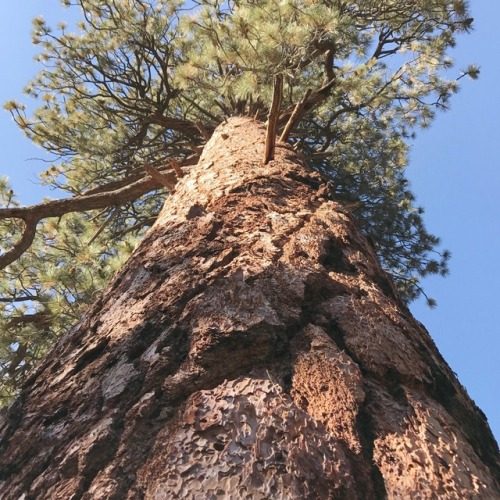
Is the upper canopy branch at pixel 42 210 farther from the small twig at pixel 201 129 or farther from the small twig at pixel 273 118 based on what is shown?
the small twig at pixel 273 118

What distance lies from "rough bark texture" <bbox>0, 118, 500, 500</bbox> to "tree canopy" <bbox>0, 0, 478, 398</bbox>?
1.96 m

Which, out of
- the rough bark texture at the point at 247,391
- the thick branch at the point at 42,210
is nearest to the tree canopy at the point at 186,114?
the thick branch at the point at 42,210

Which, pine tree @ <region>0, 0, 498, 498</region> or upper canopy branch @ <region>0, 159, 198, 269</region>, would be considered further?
upper canopy branch @ <region>0, 159, 198, 269</region>

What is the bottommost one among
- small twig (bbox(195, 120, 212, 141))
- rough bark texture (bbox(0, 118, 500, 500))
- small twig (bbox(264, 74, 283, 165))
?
rough bark texture (bbox(0, 118, 500, 500))

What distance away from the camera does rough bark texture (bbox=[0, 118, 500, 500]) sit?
2.96ft

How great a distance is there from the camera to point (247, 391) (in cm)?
104

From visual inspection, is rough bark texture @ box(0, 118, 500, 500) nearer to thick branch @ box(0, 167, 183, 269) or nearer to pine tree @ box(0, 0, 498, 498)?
pine tree @ box(0, 0, 498, 498)

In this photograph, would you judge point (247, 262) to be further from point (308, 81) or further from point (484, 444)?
point (308, 81)

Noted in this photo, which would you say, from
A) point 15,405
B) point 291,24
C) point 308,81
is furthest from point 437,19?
point 15,405

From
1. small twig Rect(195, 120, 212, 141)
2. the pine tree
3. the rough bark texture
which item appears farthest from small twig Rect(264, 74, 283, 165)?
small twig Rect(195, 120, 212, 141)

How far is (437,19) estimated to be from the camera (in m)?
4.63

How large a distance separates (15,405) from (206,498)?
0.72 meters

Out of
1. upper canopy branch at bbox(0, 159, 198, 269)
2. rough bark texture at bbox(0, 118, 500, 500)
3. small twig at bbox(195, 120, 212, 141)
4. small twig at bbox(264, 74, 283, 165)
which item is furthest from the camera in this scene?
small twig at bbox(195, 120, 212, 141)

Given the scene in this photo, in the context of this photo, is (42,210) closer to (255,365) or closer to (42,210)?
(42,210)
